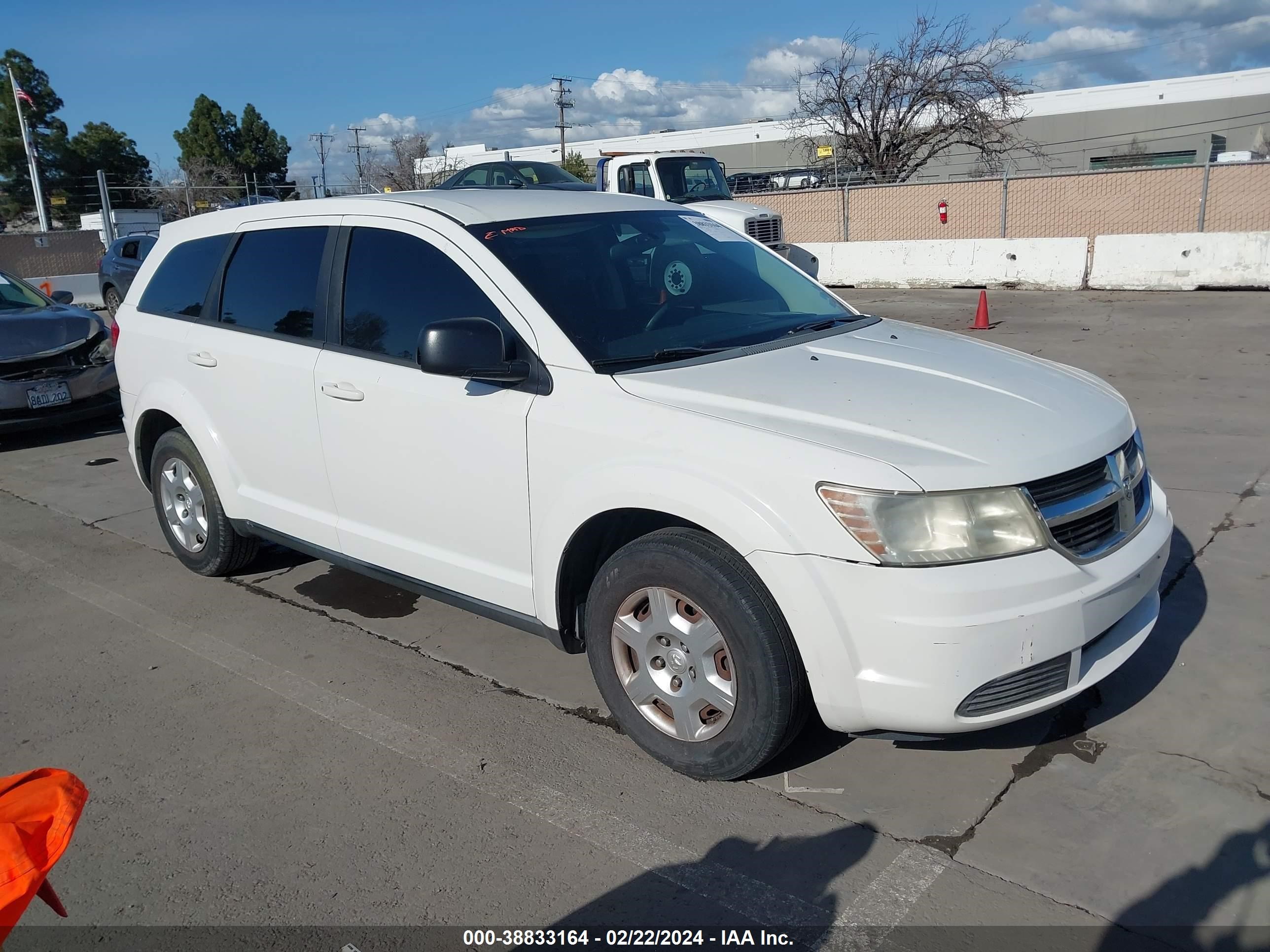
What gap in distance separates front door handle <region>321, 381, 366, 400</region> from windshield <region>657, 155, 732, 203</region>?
40.9 ft

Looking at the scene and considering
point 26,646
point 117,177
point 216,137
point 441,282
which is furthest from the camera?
point 216,137

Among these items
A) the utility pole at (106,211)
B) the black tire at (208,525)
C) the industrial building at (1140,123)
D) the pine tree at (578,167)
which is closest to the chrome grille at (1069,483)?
the black tire at (208,525)

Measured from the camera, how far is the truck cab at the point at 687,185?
628 inches

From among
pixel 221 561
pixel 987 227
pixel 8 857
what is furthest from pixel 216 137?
pixel 8 857

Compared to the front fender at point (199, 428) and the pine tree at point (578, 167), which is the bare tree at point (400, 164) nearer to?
the pine tree at point (578, 167)

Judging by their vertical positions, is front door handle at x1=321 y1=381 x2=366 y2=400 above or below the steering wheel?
below

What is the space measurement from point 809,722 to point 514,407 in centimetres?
159

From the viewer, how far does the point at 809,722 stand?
12.4 feet

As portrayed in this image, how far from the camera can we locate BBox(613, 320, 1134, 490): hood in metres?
2.97

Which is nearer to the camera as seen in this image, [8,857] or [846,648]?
[8,857]

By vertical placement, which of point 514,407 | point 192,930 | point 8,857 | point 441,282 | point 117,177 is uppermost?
point 117,177

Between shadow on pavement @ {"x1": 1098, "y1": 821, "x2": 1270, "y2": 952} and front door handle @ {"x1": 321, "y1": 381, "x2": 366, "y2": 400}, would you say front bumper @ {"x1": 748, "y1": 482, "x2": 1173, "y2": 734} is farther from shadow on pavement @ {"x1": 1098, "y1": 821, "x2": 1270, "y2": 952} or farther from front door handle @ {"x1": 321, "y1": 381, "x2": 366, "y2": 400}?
front door handle @ {"x1": 321, "y1": 381, "x2": 366, "y2": 400}

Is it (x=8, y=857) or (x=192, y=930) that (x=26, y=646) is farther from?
(x=8, y=857)

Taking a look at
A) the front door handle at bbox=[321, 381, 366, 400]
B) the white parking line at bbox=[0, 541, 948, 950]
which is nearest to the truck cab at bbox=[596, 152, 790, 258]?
the front door handle at bbox=[321, 381, 366, 400]
